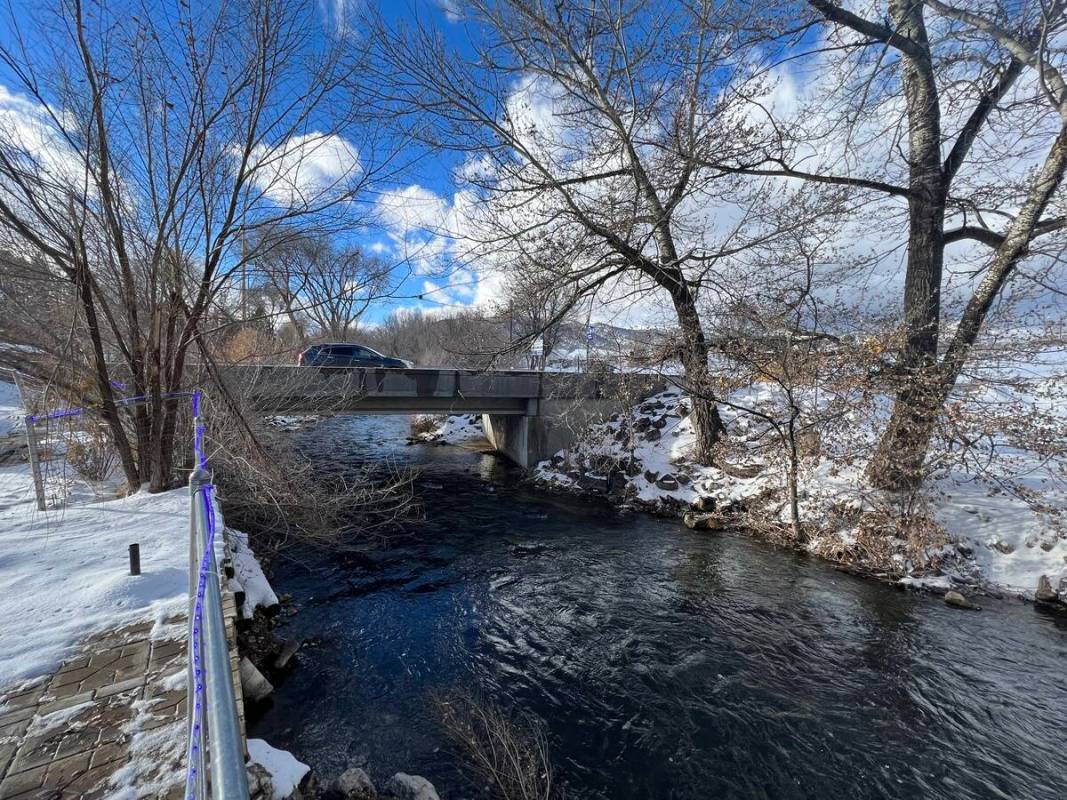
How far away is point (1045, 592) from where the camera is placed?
20.2 feet

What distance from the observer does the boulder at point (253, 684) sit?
4.02 metres

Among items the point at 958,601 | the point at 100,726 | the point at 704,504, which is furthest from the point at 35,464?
the point at 958,601

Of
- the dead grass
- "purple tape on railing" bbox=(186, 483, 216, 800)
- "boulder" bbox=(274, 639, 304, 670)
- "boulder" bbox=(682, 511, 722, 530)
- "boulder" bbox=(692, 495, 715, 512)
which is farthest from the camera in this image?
"boulder" bbox=(692, 495, 715, 512)

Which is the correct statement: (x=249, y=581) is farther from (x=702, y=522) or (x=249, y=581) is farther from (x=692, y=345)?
(x=692, y=345)

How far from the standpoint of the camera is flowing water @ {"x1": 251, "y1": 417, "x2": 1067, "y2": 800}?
370cm

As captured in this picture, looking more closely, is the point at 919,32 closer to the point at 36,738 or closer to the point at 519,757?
the point at 519,757

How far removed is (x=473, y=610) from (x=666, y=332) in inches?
300

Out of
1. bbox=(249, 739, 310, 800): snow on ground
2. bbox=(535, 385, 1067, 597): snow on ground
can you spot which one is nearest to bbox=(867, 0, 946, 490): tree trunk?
bbox=(535, 385, 1067, 597): snow on ground

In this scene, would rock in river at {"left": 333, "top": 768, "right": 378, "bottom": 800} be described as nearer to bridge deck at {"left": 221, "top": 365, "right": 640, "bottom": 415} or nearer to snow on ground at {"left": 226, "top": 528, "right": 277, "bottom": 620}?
snow on ground at {"left": 226, "top": 528, "right": 277, "bottom": 620}

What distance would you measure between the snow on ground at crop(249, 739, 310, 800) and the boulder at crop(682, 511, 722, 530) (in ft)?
27.3

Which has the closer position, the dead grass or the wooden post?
the dead grass

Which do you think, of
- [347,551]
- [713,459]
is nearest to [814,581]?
[713,459]

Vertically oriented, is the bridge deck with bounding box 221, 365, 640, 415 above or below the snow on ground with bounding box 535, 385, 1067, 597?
above

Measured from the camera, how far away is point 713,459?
11070 mm
